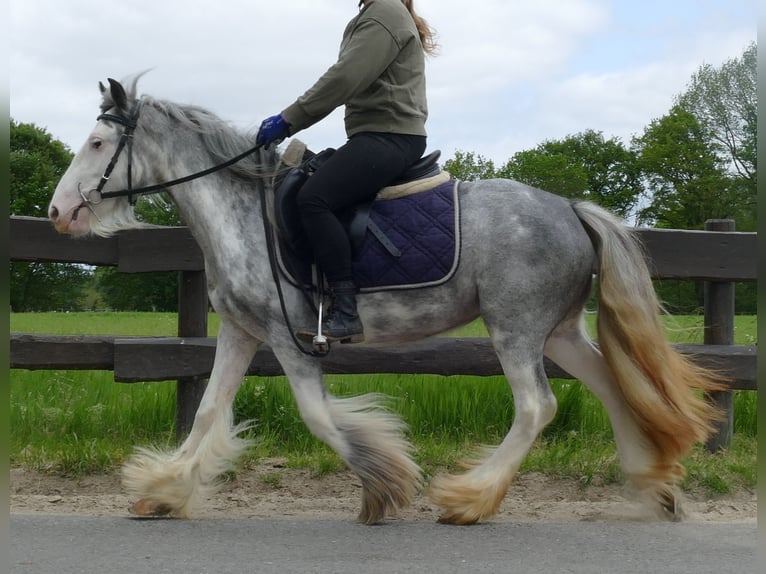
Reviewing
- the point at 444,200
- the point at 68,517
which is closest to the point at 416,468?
the point at 444,200

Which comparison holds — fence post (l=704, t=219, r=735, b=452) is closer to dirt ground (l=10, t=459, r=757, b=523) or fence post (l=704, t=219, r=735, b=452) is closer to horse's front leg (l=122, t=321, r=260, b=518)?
dirt ground (l=10, t=459, r=757, b=523)

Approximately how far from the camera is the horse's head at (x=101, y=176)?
495cm

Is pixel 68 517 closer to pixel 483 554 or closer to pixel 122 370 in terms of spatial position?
pixel 122 370

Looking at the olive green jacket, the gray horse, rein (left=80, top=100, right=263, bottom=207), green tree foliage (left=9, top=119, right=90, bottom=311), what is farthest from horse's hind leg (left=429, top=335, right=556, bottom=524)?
green tree foliage (left=9, top=119, right=90, bottom=311)

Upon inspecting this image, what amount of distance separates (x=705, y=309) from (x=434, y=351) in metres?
1.99

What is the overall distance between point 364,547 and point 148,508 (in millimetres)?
1373

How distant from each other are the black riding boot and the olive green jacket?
84 centimetres

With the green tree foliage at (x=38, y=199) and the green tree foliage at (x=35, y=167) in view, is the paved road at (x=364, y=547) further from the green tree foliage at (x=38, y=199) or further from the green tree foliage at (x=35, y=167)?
the green tree foliage at (x=35, y=167)

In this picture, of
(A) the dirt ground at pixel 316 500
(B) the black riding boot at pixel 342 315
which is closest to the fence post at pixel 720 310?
(A) the dirt ground at pixel 316 500

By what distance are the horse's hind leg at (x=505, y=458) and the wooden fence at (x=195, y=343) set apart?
1585 millimetres

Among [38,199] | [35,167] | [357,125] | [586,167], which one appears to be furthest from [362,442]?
[586,167]

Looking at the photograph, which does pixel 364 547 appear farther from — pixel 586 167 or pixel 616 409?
pixel 586 167

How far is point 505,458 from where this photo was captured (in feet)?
15.8

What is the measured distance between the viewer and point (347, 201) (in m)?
4.88
